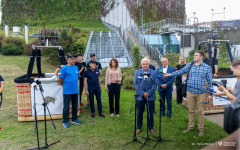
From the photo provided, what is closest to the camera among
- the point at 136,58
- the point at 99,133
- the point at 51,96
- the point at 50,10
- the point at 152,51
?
the point at 99,133

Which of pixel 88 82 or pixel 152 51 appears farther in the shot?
pixel 152 51

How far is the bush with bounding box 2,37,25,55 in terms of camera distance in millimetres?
17984

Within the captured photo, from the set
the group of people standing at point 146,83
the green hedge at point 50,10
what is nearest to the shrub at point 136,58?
the group of people standing at point 146,83

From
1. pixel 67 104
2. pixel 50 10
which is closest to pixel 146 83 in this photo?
pixel 67 104

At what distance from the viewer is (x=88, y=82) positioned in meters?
5.93

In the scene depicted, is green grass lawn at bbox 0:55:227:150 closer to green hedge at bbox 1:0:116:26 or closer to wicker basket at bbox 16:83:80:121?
wicker basket at bbox 16:83:80:121

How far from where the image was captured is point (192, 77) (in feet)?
14.9

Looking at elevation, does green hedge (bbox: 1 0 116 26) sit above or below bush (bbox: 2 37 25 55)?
above

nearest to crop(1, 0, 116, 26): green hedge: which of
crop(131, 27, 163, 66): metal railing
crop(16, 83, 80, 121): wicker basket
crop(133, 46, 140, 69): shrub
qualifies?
crop(131, 27, 163, 66): metal railing

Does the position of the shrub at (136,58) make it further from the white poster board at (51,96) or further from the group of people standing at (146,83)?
the white poster board at (51,96)

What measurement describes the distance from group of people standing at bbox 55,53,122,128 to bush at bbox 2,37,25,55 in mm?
14153

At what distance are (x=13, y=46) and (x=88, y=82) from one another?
15577mm

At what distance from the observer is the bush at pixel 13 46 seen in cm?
1798

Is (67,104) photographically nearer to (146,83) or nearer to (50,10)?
(146,83)
